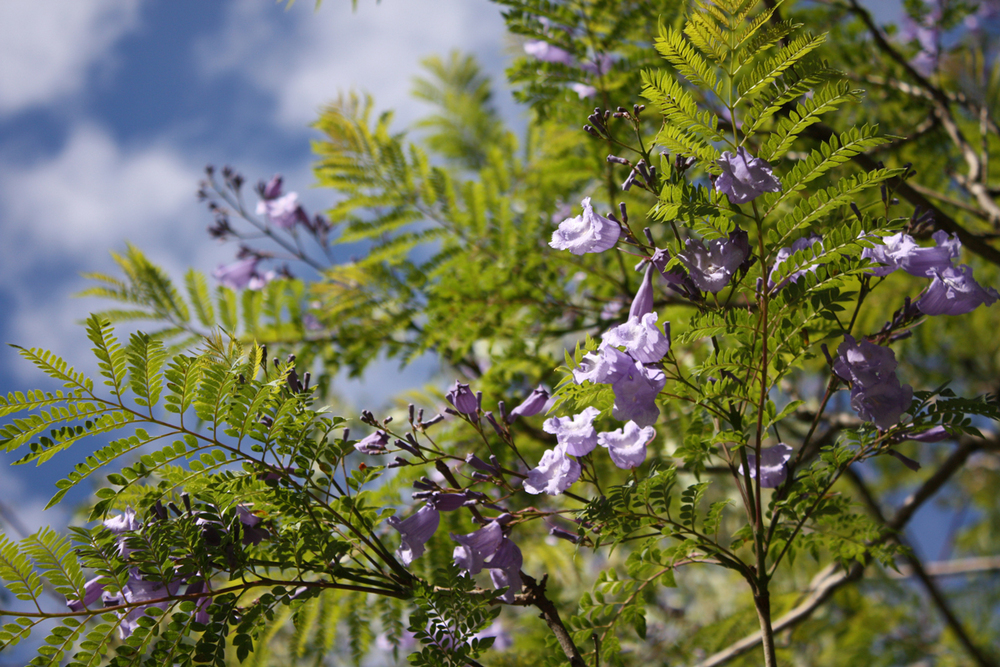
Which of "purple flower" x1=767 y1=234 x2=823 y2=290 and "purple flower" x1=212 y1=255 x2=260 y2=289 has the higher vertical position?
"purple flower" x1=212 y1=255 x2=260 y2=289

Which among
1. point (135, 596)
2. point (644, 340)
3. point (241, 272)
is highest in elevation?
point (241, 272)

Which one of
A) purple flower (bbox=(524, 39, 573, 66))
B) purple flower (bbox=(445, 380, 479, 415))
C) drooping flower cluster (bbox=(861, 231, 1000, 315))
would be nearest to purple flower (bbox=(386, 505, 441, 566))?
purple flower (bbox=(445, 380, 479, 415))

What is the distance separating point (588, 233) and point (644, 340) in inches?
8.2

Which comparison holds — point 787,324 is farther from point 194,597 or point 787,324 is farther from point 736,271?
point 194,597

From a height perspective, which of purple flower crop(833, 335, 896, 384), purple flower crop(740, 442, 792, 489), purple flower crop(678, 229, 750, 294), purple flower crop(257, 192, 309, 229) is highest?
purple flower crop(257, 192, 309, 229)

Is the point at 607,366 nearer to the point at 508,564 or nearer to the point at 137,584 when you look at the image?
the point at 508,564

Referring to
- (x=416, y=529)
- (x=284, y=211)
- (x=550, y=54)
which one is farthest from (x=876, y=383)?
(x=284, y=211)

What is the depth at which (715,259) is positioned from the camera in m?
1.03

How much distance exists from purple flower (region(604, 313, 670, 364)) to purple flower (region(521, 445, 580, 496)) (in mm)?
190

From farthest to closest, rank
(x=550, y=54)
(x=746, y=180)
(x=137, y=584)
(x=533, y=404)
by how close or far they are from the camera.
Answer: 1. (x=550, y=54)
2. (x=533, y=404)
3. (x=137, y=584)
4. (x=746, y=180)

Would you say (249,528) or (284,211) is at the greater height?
(284,211)

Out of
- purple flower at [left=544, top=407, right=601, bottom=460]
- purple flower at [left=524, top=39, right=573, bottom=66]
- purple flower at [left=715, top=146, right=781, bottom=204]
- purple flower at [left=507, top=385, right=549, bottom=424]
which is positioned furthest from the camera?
purple flower at [left=524, top=39, right=573, bottom=66]

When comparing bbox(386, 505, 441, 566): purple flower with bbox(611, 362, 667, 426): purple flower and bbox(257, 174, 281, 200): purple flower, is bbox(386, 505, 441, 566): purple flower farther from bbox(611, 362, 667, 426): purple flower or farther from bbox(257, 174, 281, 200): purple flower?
bbox(257, 174, 281, 200): purple flower

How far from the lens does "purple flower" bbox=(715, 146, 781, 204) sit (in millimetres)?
972
